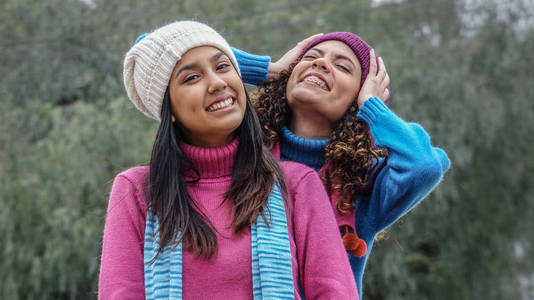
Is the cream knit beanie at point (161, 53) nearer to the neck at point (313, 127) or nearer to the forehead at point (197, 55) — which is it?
the forehead at point (197, 55)

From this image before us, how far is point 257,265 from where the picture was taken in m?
1.82

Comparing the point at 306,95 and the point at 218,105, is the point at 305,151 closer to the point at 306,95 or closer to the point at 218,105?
the point at 306,95

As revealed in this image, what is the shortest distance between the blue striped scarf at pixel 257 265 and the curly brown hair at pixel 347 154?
398 mm

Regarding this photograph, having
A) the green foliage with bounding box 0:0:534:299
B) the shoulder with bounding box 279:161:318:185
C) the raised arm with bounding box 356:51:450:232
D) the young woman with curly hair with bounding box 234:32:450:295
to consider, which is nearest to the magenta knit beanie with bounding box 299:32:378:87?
the young woman with curly hair with bounding box 234:32:450:295

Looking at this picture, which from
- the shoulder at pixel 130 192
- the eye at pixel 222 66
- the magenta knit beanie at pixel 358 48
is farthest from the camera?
the magenta knit beanie at pixel 358 48

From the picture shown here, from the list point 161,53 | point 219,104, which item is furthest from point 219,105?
point 161,53

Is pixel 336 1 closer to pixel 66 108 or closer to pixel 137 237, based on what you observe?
pixel 66 108

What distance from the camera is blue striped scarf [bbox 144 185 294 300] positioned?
1770mm

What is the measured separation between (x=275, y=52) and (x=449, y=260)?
2.87 m

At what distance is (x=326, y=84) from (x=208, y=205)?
0.67 metres

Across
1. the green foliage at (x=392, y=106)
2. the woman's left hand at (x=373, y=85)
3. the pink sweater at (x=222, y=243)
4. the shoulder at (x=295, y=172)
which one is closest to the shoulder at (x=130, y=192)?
the pink sweater at (x=222, y=243)

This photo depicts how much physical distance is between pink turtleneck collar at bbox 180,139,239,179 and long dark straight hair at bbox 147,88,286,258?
2 cm

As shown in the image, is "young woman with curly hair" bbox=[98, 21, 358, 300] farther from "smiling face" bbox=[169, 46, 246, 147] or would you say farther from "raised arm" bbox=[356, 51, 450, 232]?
"raised arm" bbox=[356, 51, 450, 232]

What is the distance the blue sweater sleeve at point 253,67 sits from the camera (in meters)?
2.50
